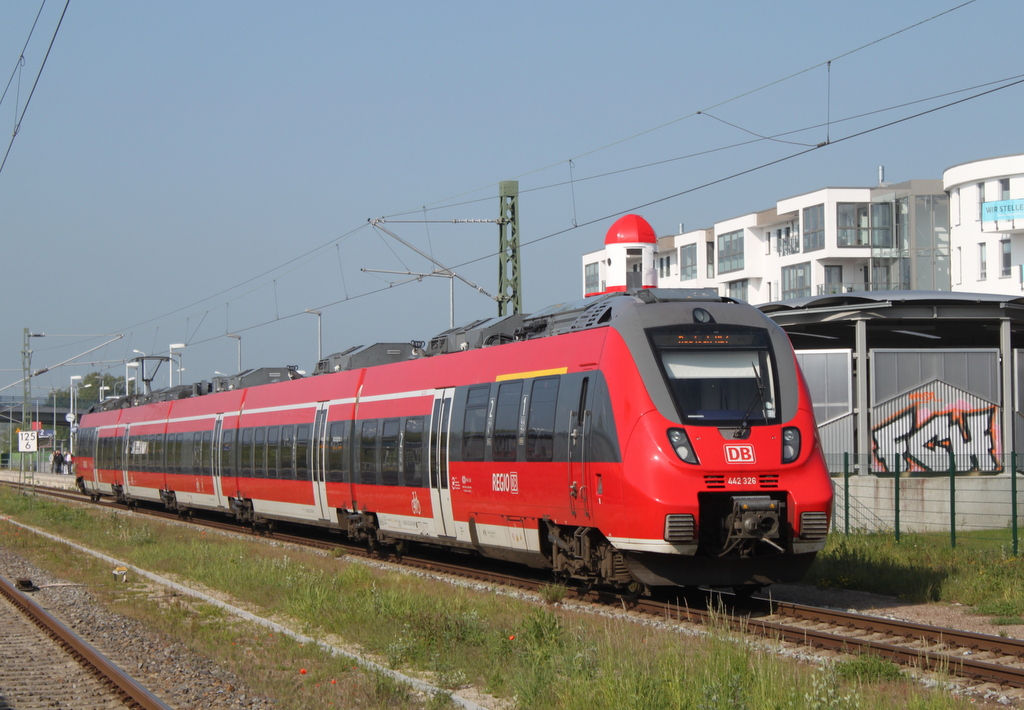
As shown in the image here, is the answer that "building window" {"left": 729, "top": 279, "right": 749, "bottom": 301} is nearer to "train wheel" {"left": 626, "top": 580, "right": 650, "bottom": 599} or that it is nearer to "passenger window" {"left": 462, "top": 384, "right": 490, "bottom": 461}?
"passenger window" {"left": 462, "top": 384, "right": 490, "bottom": 461}

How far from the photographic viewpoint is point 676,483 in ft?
37.3

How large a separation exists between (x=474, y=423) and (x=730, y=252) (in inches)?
2277

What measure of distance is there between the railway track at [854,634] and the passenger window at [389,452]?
483 cm

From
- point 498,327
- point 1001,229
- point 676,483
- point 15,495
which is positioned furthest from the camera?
point 1001,229

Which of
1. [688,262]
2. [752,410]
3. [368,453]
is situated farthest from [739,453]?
[688,262]

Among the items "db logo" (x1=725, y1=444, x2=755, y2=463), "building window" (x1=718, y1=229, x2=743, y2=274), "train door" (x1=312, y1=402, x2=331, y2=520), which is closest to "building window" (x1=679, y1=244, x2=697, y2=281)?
"building window" (x1=718, y1=229, x2=743, y2=274)

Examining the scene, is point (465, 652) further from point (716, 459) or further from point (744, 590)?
point (744, 590)

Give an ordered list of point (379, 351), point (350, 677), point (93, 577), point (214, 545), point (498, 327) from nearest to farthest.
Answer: point (350, 677), point (498, 327), point (93, 577), point (214, 545), point (379, 351)

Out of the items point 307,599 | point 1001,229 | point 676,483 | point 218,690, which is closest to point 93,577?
point 307,599

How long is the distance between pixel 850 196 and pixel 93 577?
49.8 m

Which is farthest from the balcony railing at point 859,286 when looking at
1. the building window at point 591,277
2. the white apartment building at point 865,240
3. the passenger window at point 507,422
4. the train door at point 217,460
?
the passenger window at point 507,422

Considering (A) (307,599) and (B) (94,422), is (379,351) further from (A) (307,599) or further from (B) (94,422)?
(B) (94,422)

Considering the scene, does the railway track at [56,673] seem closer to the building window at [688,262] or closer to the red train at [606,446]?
the red train at [606,446]

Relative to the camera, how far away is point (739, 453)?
38.0 feet
